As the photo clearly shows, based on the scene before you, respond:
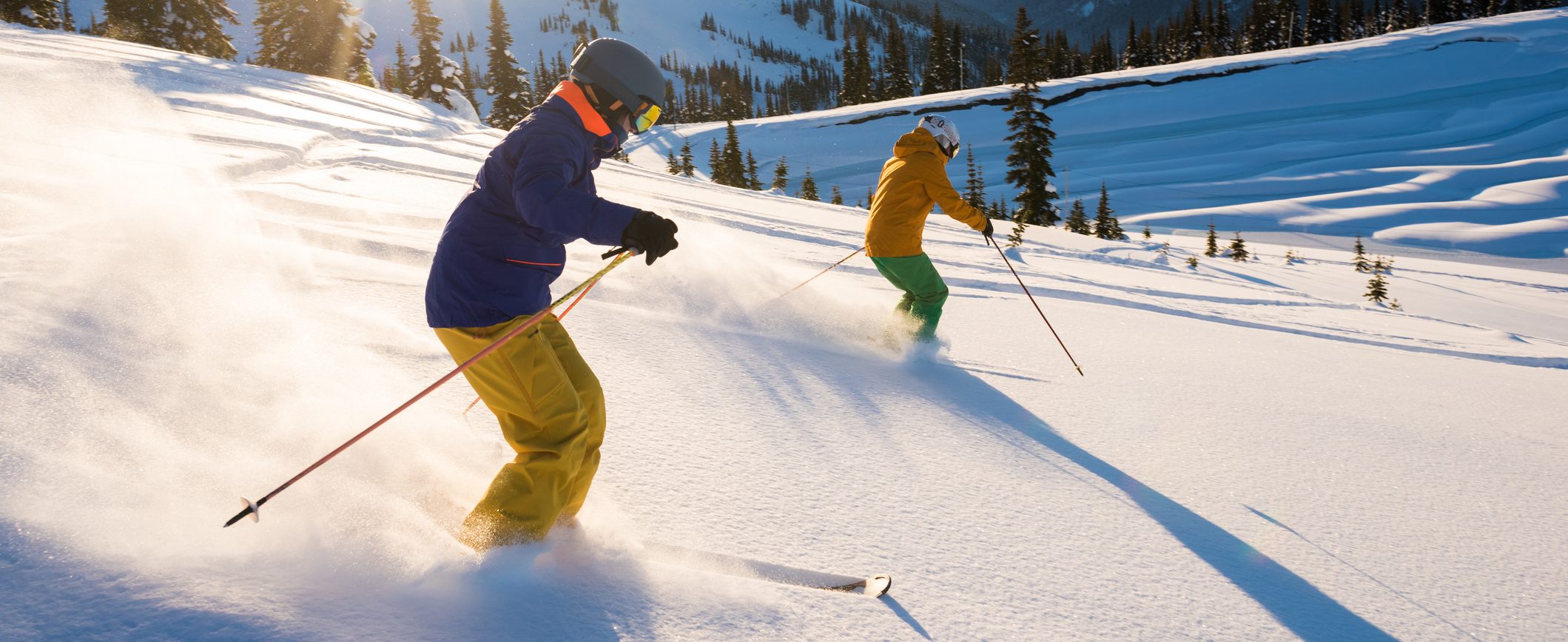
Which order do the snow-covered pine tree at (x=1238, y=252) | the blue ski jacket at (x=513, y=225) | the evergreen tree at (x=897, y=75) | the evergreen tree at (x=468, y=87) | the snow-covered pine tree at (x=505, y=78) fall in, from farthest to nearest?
the evergreen tree at (x=897, y=75)
the snow-covered pine tree at (x=505, y=78)
the evergreen tree at (x=468, y=87)
the snow-covered pine tree at (x=1238, y=252)
the blue ski jacket at (x=513, y=225)

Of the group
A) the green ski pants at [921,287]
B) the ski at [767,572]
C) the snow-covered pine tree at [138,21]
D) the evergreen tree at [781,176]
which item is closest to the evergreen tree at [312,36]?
the snow-covered pine tree at [138,21]

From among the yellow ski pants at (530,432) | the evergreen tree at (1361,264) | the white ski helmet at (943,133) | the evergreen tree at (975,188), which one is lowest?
the evergreen tree at (1361,264)

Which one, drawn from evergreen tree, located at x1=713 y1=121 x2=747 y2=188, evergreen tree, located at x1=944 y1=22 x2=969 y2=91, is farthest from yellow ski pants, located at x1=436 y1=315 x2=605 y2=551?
evergreen tree, located at x1=944 y1=22 x2=969 y2=91

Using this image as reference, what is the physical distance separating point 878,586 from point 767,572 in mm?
317

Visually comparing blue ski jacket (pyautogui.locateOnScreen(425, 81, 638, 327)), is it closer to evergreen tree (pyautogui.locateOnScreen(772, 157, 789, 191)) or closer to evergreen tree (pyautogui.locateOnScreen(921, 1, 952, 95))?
evergreen tree (pyautogui.locateOnScreen(772, 157, 789, 191))

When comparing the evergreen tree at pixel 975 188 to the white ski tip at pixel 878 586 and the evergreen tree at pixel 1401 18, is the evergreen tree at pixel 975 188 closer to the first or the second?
the white ski tip at pixel 878 586

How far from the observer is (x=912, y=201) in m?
4.55

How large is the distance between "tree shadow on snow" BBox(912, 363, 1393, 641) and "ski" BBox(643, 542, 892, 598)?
3.72 ft

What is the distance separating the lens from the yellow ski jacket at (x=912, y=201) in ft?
14.9

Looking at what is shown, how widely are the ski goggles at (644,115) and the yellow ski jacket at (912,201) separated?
7.34ft

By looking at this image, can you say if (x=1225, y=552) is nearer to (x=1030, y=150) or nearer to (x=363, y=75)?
(x=1030, y=150)

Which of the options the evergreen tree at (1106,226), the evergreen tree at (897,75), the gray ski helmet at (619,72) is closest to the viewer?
the gray ski helmet at (619,72)

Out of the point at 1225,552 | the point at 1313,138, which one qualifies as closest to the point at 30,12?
the point at 1225,552

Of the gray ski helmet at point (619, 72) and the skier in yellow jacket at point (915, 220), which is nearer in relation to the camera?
the gray ski helmet at point (619, 72)
